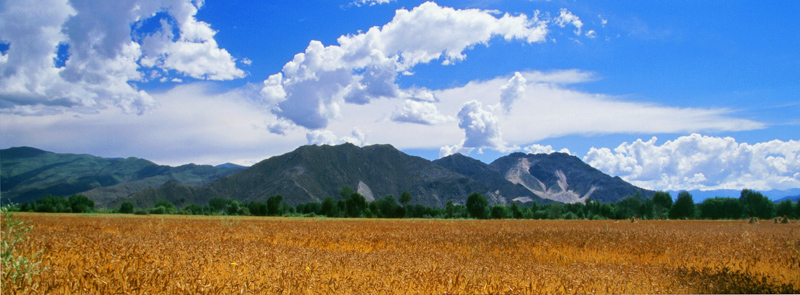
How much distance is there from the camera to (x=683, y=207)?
462 ft

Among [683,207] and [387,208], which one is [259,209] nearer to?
[387,208]

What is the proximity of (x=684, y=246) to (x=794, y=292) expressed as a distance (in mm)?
6972

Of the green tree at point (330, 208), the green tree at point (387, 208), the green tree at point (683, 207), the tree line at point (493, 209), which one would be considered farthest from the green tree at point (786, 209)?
the green tree at point (330, 208)

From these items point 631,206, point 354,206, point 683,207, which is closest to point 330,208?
point 354,206

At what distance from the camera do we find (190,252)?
8.41 metres

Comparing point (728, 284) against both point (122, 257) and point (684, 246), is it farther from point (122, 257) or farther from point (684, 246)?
point (122, 257)

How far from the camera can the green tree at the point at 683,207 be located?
14000 cm

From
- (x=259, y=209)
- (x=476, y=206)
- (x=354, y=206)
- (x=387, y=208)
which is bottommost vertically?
(x=259, y=209)

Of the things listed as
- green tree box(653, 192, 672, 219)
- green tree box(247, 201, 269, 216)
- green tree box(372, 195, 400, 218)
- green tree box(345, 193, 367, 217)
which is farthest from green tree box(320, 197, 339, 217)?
green tree box(653, 192, 672, 219)

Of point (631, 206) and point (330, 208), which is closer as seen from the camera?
point (330, 208)

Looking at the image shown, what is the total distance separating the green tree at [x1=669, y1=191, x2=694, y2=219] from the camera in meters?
140

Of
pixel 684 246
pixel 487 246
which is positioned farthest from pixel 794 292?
pixel 487 246

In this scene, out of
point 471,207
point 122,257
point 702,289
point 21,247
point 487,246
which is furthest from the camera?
point 471,207

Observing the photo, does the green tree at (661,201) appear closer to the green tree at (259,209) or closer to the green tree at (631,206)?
the green tree at (631,206)
